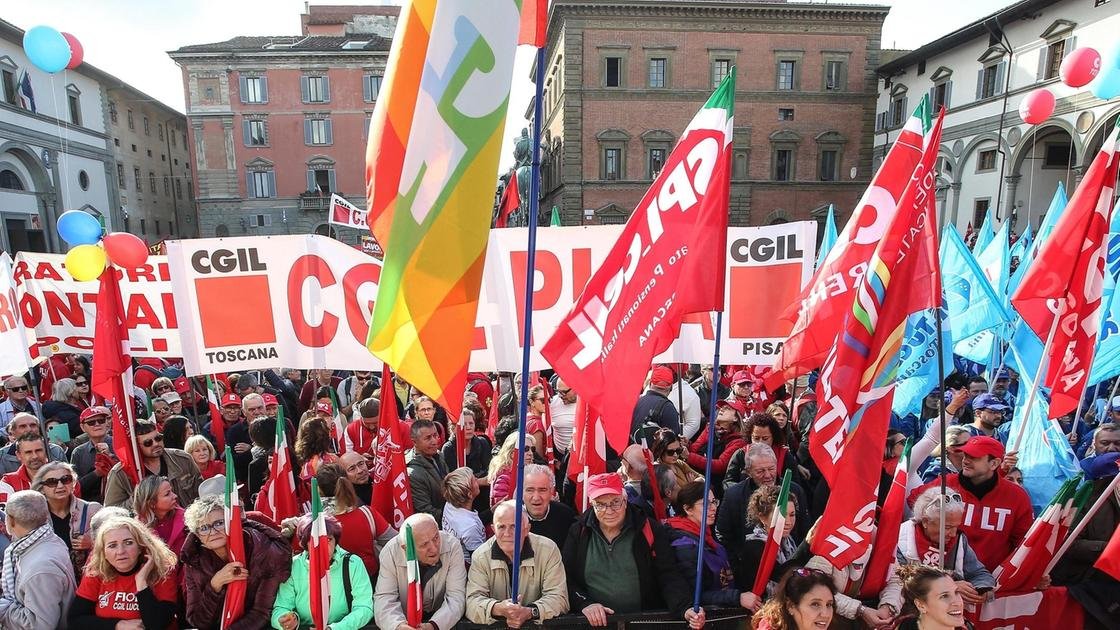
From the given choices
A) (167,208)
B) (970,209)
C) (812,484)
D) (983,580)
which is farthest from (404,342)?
(167,208)

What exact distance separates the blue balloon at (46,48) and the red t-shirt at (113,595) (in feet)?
18.3

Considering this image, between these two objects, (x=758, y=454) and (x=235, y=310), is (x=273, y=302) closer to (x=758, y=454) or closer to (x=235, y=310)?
(x=235, y=310)

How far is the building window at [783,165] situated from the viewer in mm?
36344

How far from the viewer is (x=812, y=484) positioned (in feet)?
16.3

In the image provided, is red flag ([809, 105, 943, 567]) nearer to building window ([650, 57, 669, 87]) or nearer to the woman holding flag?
the woman holding flag

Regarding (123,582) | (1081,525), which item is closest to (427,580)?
(123,582)

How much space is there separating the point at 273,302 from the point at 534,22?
12.5ft

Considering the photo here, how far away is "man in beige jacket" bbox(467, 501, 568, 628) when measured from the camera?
3234 mm

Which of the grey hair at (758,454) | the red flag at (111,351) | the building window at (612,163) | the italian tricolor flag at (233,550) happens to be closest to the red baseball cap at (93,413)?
the red flag at (111,351)

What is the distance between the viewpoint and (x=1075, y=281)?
431cm

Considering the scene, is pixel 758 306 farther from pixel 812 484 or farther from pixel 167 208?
pixel 167 208

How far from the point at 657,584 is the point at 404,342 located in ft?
6.77

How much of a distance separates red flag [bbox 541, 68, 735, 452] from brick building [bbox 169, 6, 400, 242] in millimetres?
41589

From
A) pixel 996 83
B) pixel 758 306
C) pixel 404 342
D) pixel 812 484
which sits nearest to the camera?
pixel 404 342
